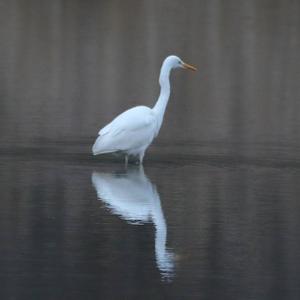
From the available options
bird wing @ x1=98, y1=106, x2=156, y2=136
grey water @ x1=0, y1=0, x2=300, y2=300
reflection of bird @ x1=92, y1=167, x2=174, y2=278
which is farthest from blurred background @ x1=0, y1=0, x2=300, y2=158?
reflection of bird @ x1=92, y1=167, x2=174, y2=278

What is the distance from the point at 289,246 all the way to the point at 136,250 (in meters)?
1.21

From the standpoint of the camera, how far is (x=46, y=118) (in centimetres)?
1722

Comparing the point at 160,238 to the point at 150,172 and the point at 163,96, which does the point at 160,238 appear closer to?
the point at 150,172

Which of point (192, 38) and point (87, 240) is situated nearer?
point (87, 240)

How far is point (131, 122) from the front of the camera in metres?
14.1

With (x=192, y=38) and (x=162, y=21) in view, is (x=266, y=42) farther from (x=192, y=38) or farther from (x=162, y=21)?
(x=162, y=21)

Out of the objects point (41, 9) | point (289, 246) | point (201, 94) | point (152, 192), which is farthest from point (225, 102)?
point (41, 9)

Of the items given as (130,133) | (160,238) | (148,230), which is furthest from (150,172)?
(160,238)

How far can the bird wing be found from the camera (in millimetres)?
14023

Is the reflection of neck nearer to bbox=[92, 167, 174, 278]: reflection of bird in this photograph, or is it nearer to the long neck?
bbox=[92, 167, 174, 278]: reflection of bird

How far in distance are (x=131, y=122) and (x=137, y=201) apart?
2.59 metres

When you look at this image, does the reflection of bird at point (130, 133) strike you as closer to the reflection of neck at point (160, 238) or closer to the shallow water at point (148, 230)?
the shallow water at point (148, 230)

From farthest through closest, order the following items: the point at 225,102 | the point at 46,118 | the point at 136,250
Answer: the point at 225,102 → the point at 46,118 → the point at 136,250

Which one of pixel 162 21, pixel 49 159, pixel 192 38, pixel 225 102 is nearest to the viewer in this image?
pixel 49 159
